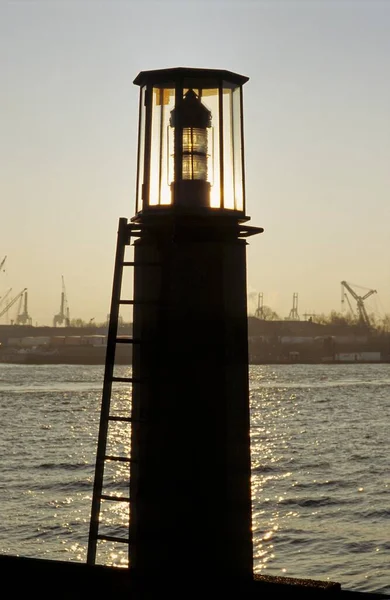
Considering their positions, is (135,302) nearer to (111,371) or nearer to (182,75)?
(111,371)

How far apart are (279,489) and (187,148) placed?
75.2 ft

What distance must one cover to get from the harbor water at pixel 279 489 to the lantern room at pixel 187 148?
10987mm

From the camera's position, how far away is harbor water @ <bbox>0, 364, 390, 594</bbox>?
59.1 feet

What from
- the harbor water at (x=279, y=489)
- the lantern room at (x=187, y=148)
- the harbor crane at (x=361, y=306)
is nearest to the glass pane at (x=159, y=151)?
the lantern room at (x=187, y=148)

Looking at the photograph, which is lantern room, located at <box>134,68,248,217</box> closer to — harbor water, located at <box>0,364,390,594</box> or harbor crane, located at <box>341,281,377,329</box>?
harbor water, located at <box>0,364,390,594</box>

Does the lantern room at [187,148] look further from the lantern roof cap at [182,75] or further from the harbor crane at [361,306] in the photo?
the harbor crane at [361,306]

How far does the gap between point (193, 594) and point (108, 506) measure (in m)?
17.8

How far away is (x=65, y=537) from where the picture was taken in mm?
19766

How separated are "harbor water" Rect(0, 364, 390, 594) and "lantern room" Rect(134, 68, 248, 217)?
10987 mm

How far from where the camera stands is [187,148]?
596 cm

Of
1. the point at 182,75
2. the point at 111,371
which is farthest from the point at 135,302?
the point at 182,75

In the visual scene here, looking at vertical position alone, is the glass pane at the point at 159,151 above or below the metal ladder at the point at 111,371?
above

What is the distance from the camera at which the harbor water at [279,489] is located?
18.0 meters

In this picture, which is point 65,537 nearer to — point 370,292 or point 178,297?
point 178,297
